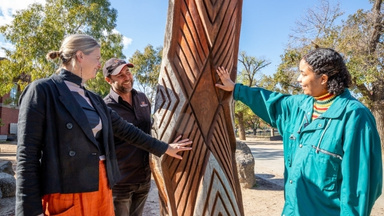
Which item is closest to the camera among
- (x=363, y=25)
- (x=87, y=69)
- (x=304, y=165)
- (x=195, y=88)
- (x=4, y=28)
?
(x=304, y=165)

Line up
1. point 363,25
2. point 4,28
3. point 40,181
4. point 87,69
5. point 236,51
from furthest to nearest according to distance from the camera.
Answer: point 363,25 < point 4,28 < point 236,51 < point 87,69 < point 40,181

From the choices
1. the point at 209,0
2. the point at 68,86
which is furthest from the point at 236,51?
the point at 68,86

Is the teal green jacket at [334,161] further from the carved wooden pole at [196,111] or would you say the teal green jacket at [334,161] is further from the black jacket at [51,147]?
the black jacket at [51,147]

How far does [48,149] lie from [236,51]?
4.32 ft

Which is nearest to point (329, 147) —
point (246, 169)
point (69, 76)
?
A: point (69, 76)

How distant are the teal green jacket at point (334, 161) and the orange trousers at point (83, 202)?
999mm

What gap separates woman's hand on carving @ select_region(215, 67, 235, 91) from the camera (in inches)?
71.9

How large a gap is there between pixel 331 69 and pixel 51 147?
1.44 meters

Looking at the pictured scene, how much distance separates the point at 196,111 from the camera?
5.88ft

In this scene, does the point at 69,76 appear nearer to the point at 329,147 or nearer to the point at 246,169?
the point at 329,147

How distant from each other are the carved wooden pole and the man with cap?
443 mm

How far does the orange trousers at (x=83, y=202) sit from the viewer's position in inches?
55.6

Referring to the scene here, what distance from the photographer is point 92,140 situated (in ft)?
4.94

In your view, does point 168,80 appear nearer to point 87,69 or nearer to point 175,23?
point 175,23
